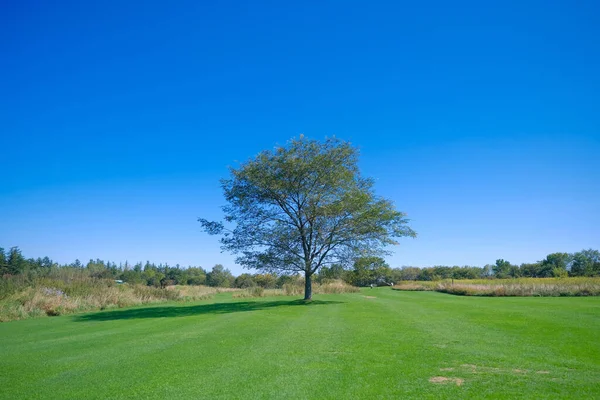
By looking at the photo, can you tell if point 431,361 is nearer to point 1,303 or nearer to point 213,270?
point 1,303

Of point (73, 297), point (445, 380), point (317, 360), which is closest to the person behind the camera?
point (445, 380)

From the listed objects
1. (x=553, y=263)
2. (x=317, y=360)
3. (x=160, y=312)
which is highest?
(x=553, y=263)

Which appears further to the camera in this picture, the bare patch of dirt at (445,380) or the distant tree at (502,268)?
the distant tree at (502,268)

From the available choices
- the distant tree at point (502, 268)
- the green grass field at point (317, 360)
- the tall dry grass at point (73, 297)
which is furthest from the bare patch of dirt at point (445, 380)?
the distant tree at point (502, 268)

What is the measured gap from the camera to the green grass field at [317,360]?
7027 mm

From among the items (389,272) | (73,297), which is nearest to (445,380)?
(73,297)

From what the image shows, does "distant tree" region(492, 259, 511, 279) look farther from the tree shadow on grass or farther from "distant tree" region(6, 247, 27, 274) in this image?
Result: "distant tree" region(6, 247, 27, 274)

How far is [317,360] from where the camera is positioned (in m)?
9.30

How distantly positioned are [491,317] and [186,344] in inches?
520

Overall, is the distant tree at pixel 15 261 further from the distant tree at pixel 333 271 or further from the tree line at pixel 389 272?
the distant tree at pixel 333 271

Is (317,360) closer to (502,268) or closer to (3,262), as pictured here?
(3,262)

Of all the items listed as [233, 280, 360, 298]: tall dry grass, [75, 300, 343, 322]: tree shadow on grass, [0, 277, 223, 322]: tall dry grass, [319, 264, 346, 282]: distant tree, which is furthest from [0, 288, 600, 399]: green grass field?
[233, 280, 360, 298]: tall dry grass

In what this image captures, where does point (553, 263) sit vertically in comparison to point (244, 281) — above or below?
above

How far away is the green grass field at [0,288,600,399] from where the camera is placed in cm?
703
